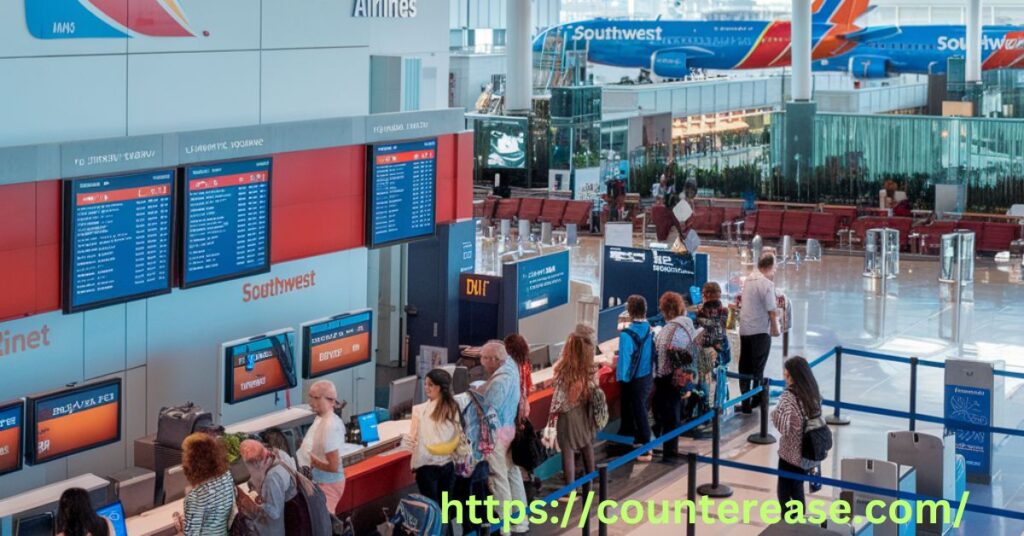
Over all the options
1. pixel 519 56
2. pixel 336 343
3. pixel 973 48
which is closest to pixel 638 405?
pixel 336 343

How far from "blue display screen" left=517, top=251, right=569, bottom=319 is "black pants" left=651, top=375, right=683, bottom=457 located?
2205 millimetres

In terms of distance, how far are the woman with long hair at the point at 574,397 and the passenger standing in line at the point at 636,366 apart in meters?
1.10

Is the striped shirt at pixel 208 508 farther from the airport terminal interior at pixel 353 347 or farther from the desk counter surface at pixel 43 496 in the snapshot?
the desk counter surface at pixel 43 496

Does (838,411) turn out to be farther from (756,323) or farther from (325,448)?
(325,448)

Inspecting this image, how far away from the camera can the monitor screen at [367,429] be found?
1010 cm

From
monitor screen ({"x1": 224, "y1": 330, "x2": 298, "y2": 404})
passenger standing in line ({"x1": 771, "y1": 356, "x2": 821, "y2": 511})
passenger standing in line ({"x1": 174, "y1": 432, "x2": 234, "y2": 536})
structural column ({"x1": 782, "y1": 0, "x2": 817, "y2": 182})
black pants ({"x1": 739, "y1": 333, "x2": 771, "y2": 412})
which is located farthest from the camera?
structural column ({"x1": 782, "y1": 0, "x2": 817, "y2": 182})

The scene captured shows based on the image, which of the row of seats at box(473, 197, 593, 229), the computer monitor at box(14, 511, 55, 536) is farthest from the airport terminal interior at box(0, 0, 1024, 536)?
the row of seats at box(473, 197, 593, 229)

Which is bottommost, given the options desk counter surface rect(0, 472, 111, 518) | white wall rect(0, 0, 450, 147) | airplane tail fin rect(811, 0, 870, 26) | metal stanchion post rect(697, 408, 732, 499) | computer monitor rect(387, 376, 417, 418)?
metal stanchion post rect(697, 408, 732, 499)

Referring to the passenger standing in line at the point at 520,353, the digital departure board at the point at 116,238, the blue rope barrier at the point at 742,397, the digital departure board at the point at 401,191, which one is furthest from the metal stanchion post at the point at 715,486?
the digital departure board at the point at 116,238

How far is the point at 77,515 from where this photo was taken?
24.0 ft

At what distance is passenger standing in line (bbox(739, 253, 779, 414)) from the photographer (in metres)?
13.6

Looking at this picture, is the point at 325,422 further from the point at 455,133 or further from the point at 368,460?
the point at 455,133

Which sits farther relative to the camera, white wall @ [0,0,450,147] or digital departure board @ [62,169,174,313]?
digital departure board @ [62,169,174,313]

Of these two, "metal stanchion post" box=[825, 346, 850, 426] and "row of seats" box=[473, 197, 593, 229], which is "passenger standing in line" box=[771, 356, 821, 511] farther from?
"row of seats" box=[473, 197, 593, 229]
